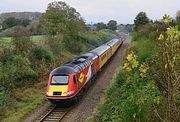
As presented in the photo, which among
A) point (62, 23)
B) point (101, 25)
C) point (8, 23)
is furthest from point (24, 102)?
point (101, 25)

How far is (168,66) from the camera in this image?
4180 millimetres

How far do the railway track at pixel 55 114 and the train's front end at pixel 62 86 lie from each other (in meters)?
0.55

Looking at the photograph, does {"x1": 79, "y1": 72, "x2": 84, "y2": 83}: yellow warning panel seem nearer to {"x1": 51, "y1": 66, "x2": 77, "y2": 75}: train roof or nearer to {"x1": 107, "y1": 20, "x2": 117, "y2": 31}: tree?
{"x1": 51, "y1": 66, "x2": 77, "y2": 75}: train roof

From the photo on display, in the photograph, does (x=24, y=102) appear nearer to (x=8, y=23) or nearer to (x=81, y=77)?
(x=81, y=77)

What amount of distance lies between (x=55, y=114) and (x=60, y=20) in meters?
23.6

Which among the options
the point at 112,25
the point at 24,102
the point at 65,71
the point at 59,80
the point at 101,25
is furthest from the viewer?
the point at 112,25

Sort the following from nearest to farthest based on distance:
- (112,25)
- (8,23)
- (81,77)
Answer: (81,77) → (8,23) → (112,25)

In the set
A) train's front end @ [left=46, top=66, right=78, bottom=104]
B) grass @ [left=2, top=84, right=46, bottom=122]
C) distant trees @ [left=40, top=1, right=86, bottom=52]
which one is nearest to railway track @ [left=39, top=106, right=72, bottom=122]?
train's front end @ [left=46, top=66, right=78, bottom=104]

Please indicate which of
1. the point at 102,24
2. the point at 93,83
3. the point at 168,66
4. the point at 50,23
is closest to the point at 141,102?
the point at 168,66

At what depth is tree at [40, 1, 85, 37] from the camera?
3834cm

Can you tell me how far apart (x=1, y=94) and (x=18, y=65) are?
545cm

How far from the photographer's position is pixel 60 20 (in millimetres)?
39031

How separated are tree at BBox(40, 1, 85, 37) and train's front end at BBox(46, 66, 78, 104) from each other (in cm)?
2076

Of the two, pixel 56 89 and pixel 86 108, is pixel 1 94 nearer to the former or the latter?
pixel 56 89
